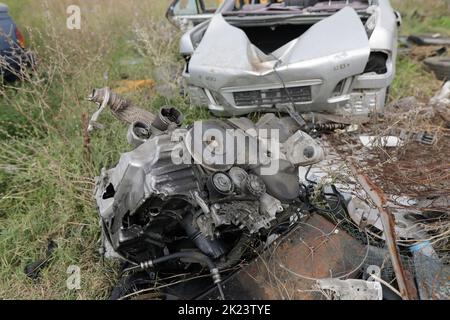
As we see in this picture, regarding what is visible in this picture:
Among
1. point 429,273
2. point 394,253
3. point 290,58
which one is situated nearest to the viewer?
point 394,253

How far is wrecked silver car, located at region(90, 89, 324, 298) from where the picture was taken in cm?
175

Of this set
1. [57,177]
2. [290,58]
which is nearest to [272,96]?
[290,58]

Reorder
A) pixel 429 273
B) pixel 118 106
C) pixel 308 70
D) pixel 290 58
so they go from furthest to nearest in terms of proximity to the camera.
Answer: pixel 290 58 → pixel 308 70 → pixel 118 106 → pixel 429 273

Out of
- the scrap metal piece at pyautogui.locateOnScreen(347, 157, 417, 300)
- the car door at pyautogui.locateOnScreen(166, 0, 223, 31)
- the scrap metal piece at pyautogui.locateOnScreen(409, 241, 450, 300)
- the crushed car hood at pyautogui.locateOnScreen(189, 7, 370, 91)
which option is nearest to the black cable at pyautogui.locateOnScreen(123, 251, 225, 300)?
the scrap metal piece at pyautogui.locateOnScreen(347, 157, 417, 300)

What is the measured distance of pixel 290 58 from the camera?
3.21m

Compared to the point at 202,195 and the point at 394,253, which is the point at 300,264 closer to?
the point at 394,253

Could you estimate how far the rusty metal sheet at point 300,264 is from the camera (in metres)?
1.83

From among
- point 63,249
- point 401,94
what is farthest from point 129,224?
point 401,94

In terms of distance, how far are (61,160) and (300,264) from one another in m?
2.17

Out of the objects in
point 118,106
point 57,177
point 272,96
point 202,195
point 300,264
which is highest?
point 118,106

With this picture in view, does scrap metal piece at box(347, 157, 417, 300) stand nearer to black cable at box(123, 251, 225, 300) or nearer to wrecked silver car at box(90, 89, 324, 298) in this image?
wrecked silver car at box(90, 89, 324, 298)

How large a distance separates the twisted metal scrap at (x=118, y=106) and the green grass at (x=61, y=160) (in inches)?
31.6

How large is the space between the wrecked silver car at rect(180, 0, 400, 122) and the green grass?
0.59m

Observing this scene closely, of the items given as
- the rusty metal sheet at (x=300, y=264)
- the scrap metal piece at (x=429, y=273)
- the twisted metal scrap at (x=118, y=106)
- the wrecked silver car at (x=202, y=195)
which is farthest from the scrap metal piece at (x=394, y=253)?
the twisted metal scrap at (x=118, y=106)
